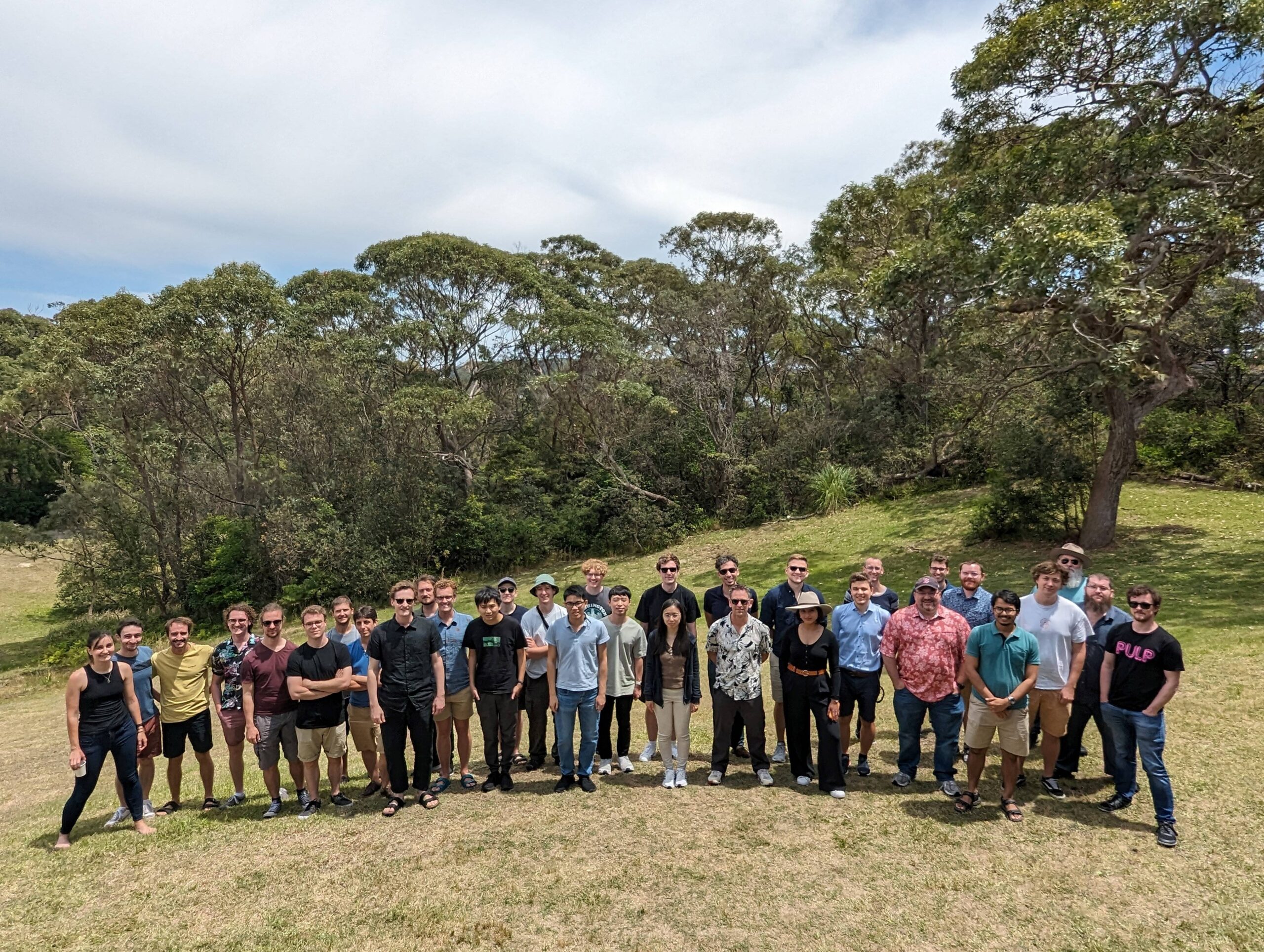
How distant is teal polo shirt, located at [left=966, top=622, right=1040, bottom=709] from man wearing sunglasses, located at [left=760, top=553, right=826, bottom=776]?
4.13ft

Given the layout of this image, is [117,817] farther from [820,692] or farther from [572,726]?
[820,692]

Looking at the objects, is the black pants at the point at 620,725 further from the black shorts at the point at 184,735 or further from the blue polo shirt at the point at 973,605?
the black shorts at the point at 184,735

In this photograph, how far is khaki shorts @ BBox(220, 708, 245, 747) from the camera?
5.27 meters

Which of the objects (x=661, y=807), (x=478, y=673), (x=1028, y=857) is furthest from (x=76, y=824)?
(x=1028, y=857)

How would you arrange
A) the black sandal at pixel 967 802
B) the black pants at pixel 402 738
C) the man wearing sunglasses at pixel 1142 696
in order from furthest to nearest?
the black pants at pixel 402 738 < the black sandal at pixel 967 802 < the man wearing sunglasses at pixel 1142 696

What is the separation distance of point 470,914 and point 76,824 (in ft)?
12.2

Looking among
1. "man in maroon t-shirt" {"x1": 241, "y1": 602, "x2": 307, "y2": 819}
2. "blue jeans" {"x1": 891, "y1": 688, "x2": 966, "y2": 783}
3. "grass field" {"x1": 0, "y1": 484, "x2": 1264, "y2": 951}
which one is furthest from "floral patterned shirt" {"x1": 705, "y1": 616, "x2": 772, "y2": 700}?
"man in maroon t-shirt" {"x1": 241, "y1": 602, "x2": 307, "y2": 819}

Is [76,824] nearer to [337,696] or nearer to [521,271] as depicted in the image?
[337,696]

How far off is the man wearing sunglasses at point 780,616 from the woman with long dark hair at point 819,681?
0.25 meters

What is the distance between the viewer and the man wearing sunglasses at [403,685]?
5035mm

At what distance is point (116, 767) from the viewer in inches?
194

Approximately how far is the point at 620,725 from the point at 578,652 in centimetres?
92

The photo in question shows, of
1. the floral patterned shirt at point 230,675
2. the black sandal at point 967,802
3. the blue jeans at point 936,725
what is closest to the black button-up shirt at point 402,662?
the floral patterned shirt at point 230,675

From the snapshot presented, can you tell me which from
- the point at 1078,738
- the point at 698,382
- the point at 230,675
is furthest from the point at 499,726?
the point at 698,382
